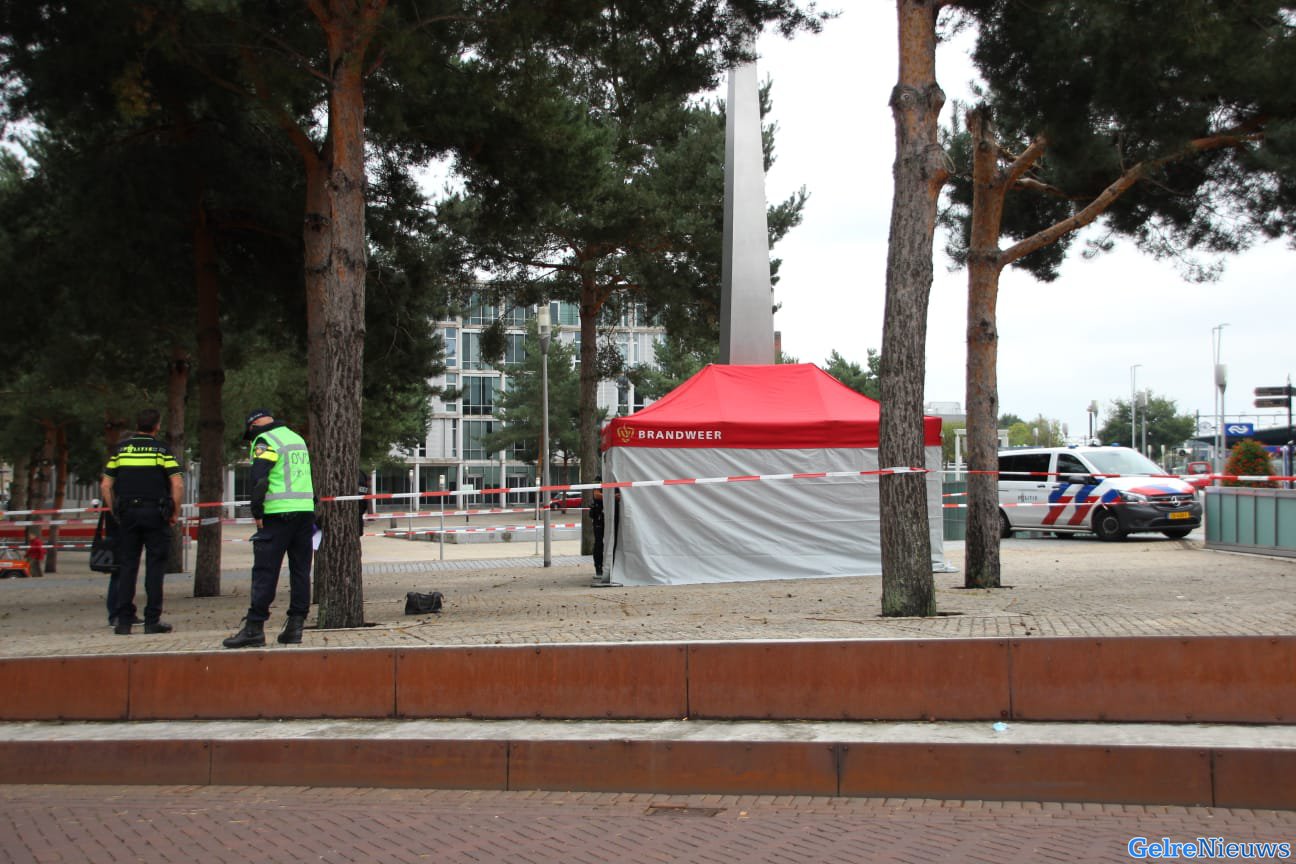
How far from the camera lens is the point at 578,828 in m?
5.78

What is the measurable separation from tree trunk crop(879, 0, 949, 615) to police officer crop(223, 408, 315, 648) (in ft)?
15.7

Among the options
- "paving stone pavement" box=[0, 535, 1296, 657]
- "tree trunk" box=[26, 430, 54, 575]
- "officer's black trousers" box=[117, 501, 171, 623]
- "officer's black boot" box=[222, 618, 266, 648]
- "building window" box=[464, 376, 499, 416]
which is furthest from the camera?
"building window" box=[464, 376, 499, 416]

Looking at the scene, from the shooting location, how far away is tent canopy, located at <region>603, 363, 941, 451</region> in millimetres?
16609

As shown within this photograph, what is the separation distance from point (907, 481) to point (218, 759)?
5.91 m

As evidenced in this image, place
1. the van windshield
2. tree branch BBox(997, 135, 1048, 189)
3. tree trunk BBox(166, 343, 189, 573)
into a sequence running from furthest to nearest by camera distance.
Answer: the van windshield < tree trunk BBox(166, 343, 189, 573) < tree branch BBox(997, 135, 1048, 189)

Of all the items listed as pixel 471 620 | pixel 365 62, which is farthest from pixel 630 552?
pixel 365 62

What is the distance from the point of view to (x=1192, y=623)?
29.4 feet

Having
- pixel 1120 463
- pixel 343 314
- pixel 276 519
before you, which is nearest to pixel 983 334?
pixel 343 314

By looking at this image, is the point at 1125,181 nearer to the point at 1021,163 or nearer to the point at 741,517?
the point at 1021,163

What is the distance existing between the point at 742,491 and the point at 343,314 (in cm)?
762

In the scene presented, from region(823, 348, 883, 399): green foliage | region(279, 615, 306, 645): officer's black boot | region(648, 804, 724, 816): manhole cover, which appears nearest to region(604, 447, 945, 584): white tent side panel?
region(279, 615, 306, 645): officer's black boot

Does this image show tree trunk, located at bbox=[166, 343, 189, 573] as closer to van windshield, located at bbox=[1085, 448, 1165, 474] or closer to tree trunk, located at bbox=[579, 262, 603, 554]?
tree trunk, located at bbox=[579, 262, 603, 554]

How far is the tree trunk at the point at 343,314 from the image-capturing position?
10602 mm

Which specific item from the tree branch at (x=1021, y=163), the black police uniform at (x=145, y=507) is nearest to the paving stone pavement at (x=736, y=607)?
the black police uniform at (x=145, y=507)
